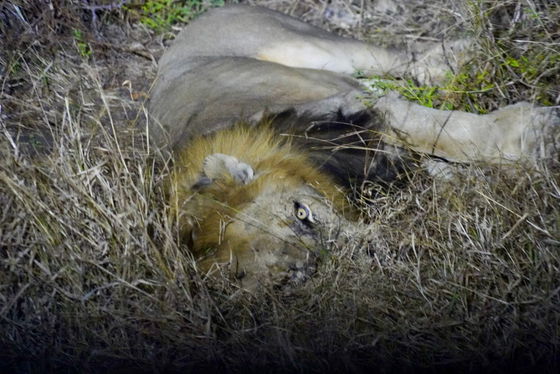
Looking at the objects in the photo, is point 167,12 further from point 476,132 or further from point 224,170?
point 476,132

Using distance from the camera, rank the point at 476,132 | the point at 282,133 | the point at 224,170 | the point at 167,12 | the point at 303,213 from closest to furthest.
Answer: the point at 303,213 → the point at 224,170 → the point at 476,132 → the point at 282,133 → the point at 167,12

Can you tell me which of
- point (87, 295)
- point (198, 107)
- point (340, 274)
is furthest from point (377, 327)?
point (198, 107)

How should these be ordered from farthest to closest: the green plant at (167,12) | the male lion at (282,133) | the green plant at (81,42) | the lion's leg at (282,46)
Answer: the green plant at (167,12), the green plant at (81,42), the lion's leg at (282,46), the male lion at (282,133)

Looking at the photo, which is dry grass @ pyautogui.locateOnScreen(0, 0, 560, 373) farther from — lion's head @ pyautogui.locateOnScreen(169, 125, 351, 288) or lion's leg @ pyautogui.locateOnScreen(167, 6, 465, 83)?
lion's leg @ pyautogui.locateOnScreen(167, 6, 465, 83)

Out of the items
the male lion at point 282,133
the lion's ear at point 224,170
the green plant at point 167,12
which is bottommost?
the green plant at point 167,12

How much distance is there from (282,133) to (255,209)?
30.4 inches

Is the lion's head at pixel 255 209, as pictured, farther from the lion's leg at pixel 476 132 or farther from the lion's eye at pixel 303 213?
the lion's leg at pixel 476 132

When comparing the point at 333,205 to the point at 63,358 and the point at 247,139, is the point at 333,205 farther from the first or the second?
the point at 63,358

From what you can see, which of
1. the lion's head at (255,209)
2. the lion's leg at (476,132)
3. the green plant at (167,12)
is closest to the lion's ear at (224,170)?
the lion's head at (255,209)

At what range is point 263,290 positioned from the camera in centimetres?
335

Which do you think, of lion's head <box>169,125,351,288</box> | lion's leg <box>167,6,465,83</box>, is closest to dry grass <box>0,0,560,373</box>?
lion's head <box>169,125,351,288</box>

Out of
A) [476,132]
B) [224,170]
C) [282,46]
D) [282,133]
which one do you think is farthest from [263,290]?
[282,46]

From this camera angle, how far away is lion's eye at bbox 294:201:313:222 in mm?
3590

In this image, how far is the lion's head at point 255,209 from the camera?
11.3ft
